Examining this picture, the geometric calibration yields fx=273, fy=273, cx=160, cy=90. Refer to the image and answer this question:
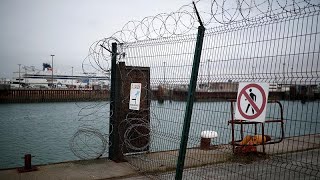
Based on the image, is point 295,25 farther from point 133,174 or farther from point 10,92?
point 10,92

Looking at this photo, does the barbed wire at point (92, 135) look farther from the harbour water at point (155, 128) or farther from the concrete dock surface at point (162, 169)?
the concrete dock surface at point (162, 169)

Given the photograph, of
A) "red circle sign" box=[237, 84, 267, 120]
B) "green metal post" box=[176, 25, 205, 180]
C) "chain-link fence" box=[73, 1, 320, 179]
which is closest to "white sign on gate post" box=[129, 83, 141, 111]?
"chain-link fence" box=[73, 1, 320, 179]

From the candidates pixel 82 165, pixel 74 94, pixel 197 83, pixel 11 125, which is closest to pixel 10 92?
pixel 74 94

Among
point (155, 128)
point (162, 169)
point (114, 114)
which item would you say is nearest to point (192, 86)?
point (155, 128)

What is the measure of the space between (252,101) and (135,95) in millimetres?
A: 3250

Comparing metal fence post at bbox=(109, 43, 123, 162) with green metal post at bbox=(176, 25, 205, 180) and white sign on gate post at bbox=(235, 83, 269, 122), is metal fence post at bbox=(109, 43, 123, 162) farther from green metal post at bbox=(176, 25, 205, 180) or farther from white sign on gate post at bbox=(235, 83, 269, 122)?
white sign on gate post at bbox=(235, 83, 269, 122)

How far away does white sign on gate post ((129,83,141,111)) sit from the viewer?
6.29 m

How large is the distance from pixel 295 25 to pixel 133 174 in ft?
14.3

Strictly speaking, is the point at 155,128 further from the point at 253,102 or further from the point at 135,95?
the point at 253,102

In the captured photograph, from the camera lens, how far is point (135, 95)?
21.0 feet

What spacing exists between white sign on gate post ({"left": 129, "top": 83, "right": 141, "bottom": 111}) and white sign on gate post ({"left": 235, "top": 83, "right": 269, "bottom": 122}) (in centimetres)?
293

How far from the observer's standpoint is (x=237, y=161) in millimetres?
6988

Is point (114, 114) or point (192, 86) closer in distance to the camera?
point (192, 86)

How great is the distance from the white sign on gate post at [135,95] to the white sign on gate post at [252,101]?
293 centimetres
